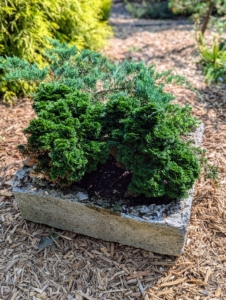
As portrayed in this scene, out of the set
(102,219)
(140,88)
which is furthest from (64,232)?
(140,88)

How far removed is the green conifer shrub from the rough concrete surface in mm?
1570

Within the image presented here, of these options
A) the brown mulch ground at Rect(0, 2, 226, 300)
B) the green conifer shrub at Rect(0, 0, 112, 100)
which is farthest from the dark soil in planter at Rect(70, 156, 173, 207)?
the green conifer shrub at Rect(0, 0, 112, 100)

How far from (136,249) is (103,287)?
0.35 meters

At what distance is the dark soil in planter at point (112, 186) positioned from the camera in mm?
2146

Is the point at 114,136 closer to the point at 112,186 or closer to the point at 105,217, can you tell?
the point at 112,186

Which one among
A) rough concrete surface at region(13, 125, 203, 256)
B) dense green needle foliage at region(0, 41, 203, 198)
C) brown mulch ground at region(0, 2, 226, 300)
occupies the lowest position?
brown mulch ground at region(0, 2, 226, 300)

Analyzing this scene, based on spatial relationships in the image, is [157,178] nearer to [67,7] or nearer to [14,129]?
[14,129]

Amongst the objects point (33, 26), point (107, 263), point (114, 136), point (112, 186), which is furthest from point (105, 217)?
point (33, 26)

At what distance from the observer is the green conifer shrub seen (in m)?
3.47

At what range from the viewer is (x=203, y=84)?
4039 millimetres

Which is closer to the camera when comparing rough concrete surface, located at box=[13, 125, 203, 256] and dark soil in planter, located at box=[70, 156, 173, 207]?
rough concrete surface, located at box=[13, 125, 203, 256]

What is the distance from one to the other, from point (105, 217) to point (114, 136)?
21.3 inches

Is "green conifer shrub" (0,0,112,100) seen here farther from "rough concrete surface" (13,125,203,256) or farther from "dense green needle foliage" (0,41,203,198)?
"rough concrete surface" (13,125,203,256)

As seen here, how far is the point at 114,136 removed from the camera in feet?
6.85
